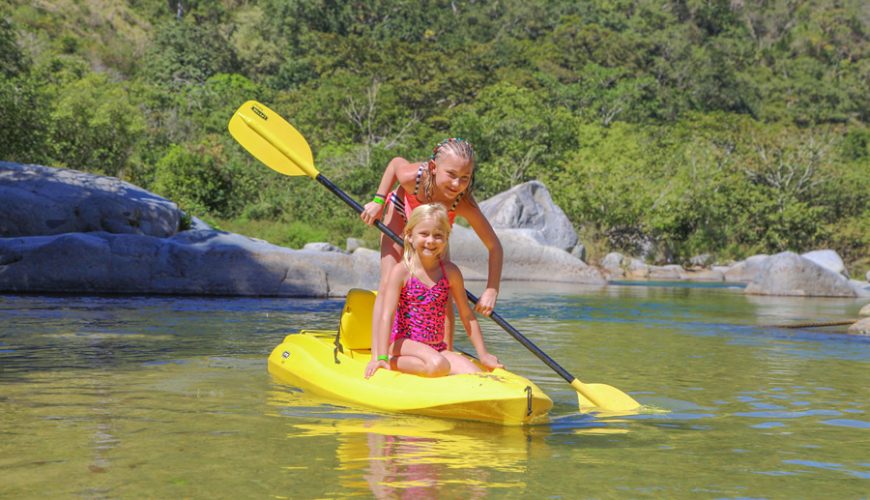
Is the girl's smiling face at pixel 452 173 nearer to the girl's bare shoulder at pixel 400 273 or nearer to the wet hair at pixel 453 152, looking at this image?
the wet hair at pixel 453 152

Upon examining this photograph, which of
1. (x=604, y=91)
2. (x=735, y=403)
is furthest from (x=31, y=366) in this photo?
(x=604, y=91)

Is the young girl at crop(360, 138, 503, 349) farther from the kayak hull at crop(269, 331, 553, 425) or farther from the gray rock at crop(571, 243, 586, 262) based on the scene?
the gray rock at crop(571, 243, 586, 262)

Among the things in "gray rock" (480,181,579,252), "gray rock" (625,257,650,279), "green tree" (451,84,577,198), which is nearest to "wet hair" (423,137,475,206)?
"gray rock" (480,181,579,252)

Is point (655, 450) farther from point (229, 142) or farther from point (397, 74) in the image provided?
point (397, 74)

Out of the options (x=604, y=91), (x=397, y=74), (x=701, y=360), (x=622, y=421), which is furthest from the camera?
(x=604, y=91)

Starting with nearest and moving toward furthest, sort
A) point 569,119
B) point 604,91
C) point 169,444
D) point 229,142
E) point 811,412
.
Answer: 1. point 169,444
2. point 811,412
3. point 229,142
4. point 569,119
5. point 604,91

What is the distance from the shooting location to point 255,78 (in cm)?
4484

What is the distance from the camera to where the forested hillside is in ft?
74.3

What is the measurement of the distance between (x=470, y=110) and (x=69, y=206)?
21416 millimetres

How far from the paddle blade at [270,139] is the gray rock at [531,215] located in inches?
607

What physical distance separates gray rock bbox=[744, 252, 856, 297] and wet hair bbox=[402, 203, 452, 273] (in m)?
12.5

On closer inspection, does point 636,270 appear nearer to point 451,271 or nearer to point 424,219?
point 451,271

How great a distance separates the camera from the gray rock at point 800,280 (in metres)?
16.0

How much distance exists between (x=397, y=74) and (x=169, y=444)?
32339 mm
